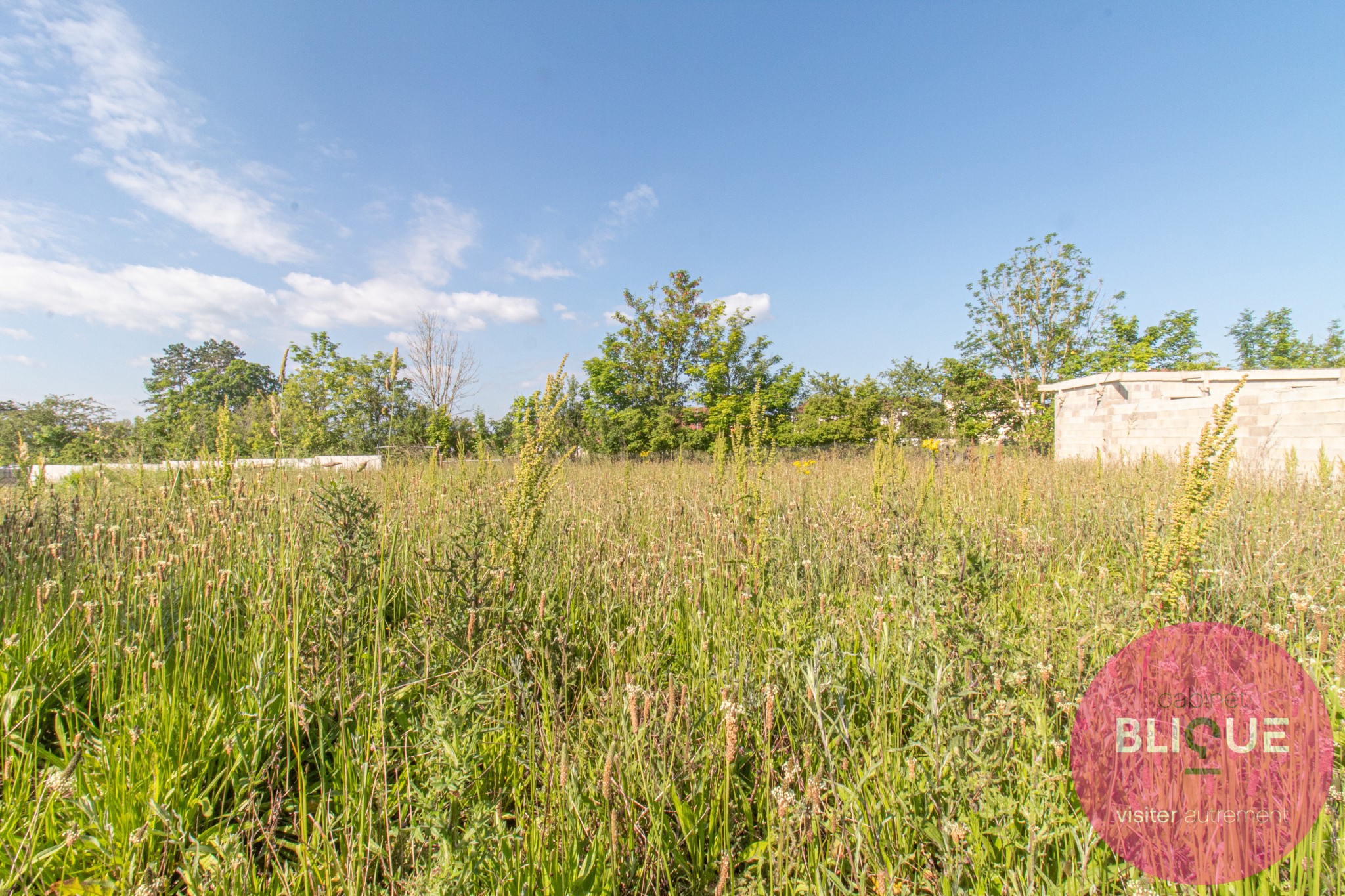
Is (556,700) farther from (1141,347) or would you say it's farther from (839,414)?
(1141,347)

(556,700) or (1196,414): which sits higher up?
(1196,414)

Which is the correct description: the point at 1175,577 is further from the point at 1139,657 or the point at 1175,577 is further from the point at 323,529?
the point at 323,529

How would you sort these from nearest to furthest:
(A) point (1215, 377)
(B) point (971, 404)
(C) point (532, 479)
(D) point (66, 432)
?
1. (C) point (532, 479)
2. (D) point (66, 432)
3. (A) point (1215, 377)
4. (B) point (971, 404)

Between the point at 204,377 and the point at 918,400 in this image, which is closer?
the point at 918,400

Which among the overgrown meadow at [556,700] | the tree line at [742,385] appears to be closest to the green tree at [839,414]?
the tree line at [742,385]

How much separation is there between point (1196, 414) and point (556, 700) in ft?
53.0

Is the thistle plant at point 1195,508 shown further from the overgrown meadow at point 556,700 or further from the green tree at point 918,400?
the green tree at point 918,400

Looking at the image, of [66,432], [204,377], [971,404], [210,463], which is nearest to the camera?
[210,463]

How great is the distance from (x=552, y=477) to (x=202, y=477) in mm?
2419

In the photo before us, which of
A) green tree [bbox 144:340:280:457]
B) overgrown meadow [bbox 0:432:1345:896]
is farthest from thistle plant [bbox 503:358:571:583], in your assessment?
green tree [bbox 144:340:280:457]

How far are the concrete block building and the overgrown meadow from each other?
21.1 ft

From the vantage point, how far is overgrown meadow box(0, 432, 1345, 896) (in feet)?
3.85

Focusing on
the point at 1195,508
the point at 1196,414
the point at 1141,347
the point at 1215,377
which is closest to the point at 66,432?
the point at 1195,508

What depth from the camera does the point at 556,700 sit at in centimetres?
183
